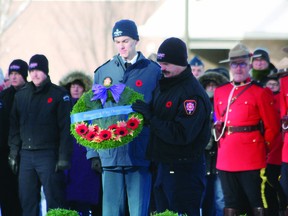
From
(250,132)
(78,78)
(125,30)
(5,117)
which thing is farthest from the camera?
(78,78)

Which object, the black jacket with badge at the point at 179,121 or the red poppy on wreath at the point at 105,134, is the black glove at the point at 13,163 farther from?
the black jacket with badge at the point at 179,121

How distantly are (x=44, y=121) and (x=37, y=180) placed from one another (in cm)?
67

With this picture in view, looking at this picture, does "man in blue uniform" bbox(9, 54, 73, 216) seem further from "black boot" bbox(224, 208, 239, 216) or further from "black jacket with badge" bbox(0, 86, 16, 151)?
"black boot" bbox(224, 208, 239, 216)

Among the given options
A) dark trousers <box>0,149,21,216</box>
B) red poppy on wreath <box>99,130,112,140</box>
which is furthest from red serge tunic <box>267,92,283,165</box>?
dark trousers <box>0,149,21,216</box>

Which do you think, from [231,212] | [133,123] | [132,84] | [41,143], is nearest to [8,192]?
[41,143]

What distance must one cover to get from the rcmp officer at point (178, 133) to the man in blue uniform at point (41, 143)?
8.24 ft

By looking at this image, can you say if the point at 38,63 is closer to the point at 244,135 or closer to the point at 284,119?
the point at 244,135

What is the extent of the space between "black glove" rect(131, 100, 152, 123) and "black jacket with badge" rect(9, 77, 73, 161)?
2469 millimetres

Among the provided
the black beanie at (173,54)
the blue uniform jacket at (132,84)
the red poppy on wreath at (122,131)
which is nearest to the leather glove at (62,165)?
the blue uniform jacket at (132,84)

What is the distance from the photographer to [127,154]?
31.5 ft

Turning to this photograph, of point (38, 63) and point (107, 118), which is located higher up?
point (38, 63)

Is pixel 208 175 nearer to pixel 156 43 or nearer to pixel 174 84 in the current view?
pixel 174 84

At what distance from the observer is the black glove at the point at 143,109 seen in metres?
9.08

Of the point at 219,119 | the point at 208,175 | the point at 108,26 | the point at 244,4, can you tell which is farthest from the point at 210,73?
the point at 108,26
